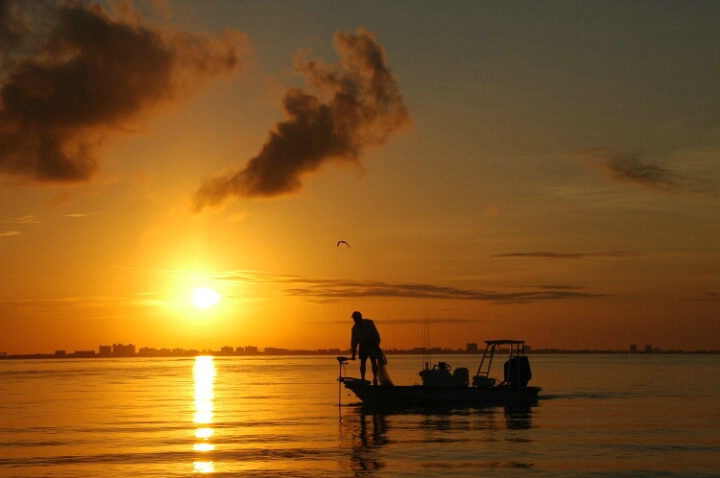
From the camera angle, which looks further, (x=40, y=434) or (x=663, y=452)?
(x=40, y=434)

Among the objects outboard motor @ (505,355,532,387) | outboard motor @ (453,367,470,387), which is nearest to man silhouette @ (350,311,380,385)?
outboard motor @ (453,367,470,387)

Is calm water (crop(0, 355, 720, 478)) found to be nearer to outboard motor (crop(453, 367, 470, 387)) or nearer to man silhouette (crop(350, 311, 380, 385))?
outboard motor (crop(453, 367, 470, 387))

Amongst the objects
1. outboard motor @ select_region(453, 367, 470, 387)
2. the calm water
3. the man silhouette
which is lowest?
the calm water

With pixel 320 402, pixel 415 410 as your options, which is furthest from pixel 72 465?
pixel 320 402

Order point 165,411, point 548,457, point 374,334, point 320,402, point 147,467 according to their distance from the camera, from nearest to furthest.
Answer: point 147,467 < point 548,457 < point 374,334 < point 165,411 < point 320,402

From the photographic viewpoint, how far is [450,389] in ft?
135

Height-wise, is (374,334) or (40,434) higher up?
(374,334)

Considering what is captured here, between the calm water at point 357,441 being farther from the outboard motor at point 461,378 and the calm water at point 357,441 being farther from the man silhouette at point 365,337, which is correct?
the man silhouette at point 365,337

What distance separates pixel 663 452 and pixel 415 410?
1552cm

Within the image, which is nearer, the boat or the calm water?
the calm water

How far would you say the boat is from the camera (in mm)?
40812

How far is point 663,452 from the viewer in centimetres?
2706

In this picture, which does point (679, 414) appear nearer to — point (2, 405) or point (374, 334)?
point (374, 334)

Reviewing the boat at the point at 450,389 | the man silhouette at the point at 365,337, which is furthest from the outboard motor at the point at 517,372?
the man silhouette at the point at 365,337
